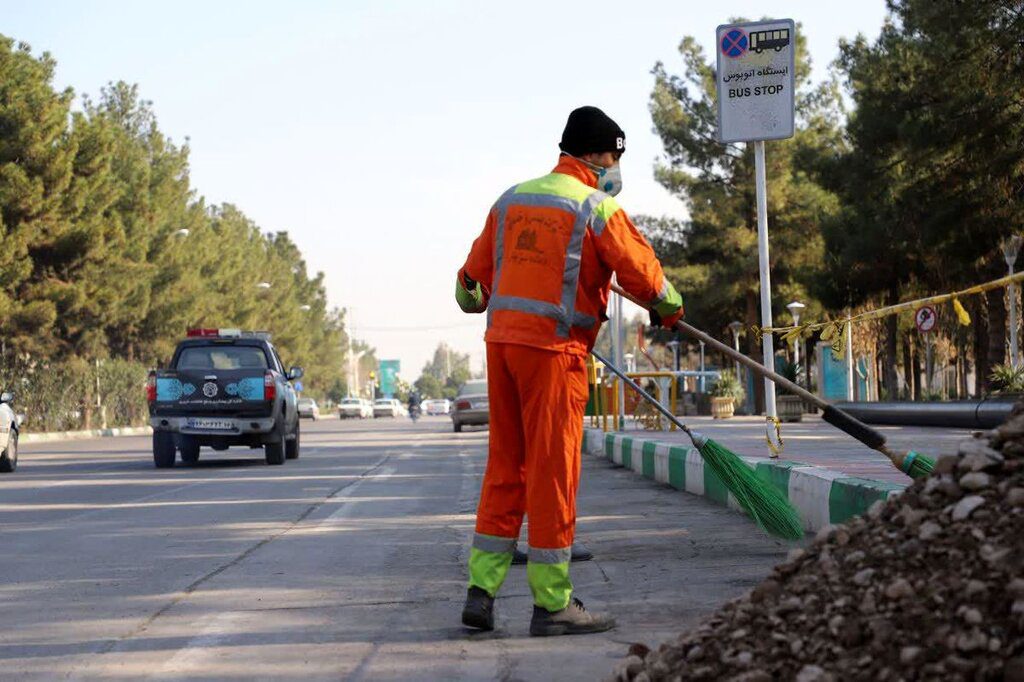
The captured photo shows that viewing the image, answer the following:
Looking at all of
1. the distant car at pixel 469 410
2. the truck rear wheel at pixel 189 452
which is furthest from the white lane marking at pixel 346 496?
the distant car at pixel 469 410

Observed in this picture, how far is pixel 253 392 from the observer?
2206 cm

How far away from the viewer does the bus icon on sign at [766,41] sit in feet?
42.2

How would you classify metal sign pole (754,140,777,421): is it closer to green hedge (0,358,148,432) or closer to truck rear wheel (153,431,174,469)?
truck rear wheel (153,431,174,469)

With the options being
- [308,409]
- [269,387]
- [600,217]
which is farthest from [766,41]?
[308,409]

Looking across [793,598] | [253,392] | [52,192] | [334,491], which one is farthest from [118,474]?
[52,192]

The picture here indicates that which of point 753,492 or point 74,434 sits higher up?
point 74,434

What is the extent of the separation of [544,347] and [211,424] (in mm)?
16714

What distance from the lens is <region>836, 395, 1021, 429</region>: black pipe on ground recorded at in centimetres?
2509

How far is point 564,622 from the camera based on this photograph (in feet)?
19.0

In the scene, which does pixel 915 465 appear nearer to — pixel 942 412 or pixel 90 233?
pixel 942 412

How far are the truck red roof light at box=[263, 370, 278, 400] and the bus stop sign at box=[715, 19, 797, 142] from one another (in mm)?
10918

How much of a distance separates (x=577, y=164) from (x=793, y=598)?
8.10ft

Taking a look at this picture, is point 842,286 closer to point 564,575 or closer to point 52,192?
point 52,192

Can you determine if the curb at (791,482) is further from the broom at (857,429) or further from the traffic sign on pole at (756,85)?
the traffic sign on pole at (756,85)
